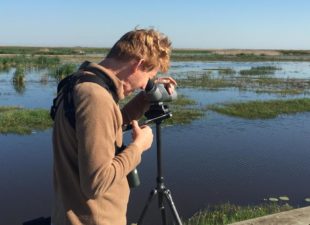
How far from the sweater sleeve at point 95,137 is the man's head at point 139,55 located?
A: 0.64 feet

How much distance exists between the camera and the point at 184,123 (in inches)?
526

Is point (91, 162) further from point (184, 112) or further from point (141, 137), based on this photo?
point (184, 112)

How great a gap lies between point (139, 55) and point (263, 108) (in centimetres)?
1504

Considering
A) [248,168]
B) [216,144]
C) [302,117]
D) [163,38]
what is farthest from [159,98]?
[302,117]

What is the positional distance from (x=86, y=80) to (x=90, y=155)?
0.33 meters

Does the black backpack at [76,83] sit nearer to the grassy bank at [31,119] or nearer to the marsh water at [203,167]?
the marsh water at [203,167]

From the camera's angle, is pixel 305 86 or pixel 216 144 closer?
pixel 216 144

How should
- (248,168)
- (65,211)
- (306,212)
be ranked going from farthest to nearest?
(248,168), (306,212), (65,211)

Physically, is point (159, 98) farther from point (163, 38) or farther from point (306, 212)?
point (306, 212)

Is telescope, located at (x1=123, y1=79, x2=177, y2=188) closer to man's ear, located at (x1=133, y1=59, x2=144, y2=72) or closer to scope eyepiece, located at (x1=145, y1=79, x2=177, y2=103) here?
scope eyepiece, located at (x1=145, y1=79, x2=177, y2=103)

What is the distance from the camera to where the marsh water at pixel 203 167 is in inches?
279

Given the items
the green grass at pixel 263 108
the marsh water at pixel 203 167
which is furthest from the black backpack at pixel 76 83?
the green grass at pixel 263 108

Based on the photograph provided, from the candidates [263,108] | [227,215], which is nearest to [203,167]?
[227,215]

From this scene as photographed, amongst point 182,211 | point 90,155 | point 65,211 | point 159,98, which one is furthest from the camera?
point 182,211
